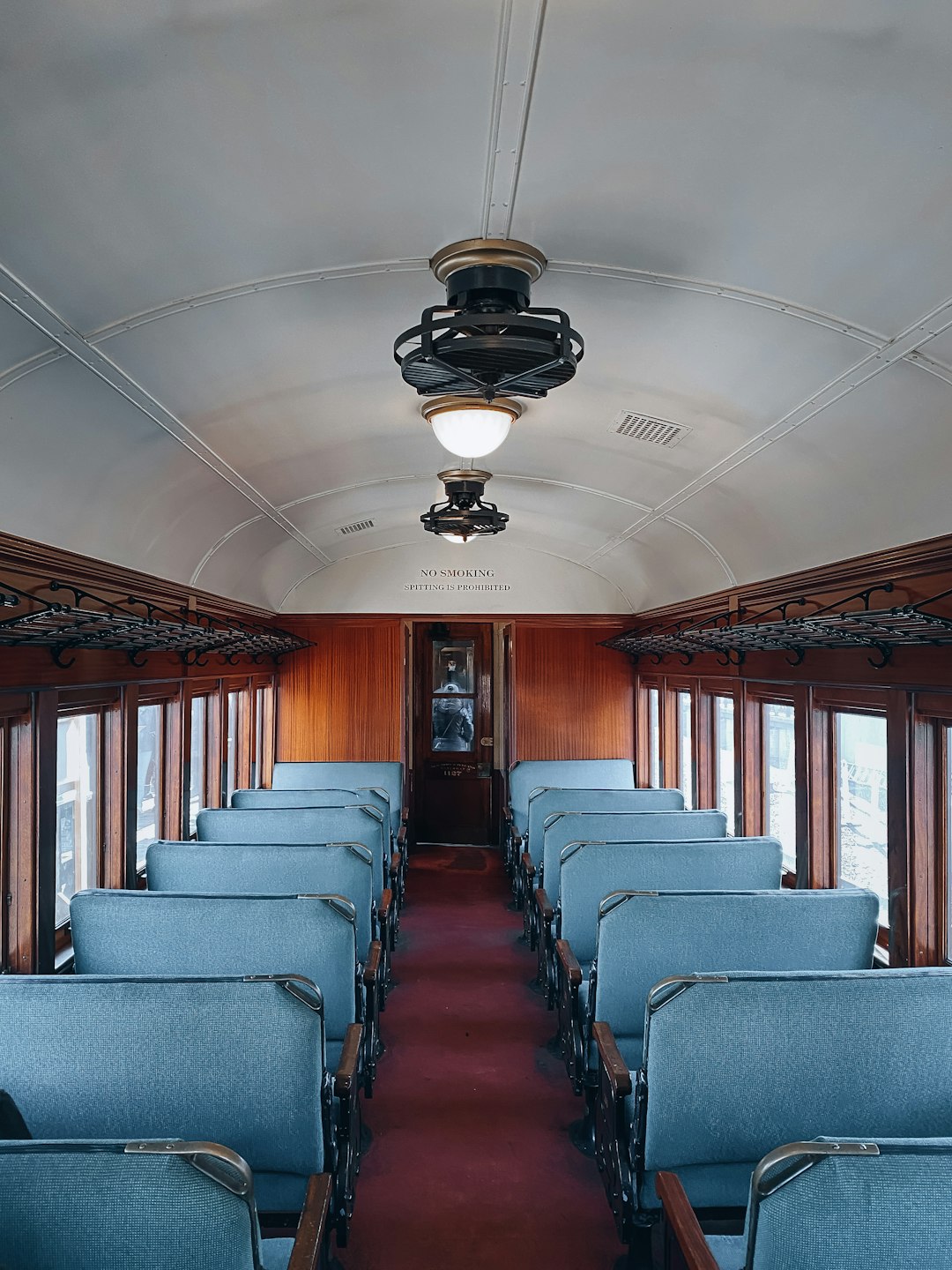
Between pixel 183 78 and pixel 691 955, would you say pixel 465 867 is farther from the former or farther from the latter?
pixel 183 78

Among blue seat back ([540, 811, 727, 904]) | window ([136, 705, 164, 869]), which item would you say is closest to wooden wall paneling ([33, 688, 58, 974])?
window ([136, 705, 164, 869])

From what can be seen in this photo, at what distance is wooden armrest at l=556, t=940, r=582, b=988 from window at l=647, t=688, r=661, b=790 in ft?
15.0

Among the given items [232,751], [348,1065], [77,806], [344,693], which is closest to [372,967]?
[348,1065]

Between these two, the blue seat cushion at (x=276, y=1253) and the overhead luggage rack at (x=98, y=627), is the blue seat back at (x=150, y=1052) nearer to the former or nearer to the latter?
the blue seat cushion at (x=276, y=1253)

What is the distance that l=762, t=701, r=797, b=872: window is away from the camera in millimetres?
5406

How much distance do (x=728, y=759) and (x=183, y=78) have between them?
5902 millimetres

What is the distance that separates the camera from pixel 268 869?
416 cm

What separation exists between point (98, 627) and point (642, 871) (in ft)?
8.61

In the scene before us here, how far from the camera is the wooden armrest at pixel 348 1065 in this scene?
2807mm

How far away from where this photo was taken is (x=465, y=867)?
30.3ft

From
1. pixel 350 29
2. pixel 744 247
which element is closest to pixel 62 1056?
pixel 350 29

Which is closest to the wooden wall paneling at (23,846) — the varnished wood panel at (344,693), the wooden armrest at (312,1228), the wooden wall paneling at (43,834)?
the wooden wall paneling at (43,834)

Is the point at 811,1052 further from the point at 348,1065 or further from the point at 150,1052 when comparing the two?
the point at 150,1052

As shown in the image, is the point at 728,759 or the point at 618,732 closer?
the point at 728,759
